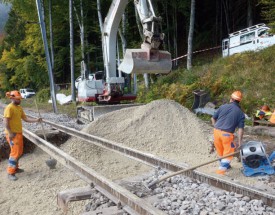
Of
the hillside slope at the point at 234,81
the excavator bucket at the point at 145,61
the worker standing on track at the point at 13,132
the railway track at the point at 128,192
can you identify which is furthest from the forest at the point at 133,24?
the railway track at the point at 128,192

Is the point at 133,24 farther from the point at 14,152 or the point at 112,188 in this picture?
the point at 112,188

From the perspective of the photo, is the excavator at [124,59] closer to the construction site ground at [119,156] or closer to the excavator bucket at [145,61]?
the excavator bucket at [145,61]

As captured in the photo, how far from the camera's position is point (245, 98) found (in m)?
13.0

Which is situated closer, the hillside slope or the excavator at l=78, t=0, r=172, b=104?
the excavator at l=78, t=0, r=172, b=104

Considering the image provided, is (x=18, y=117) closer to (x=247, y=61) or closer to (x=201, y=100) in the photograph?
(x=201, y=100)

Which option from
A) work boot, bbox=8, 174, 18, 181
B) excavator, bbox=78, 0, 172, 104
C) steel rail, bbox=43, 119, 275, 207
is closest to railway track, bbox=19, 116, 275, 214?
steel rail, bbox=43, 119, 275, 207

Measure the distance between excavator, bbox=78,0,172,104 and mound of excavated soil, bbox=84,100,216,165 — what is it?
124cm

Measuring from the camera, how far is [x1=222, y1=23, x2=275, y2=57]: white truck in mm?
17578

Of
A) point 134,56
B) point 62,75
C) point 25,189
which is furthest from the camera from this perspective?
point 62,75

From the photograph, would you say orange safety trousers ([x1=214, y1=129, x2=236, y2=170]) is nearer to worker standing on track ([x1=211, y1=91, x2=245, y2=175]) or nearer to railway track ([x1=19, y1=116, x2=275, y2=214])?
worker standing on track ([x1=211, y1=91, x2=245, y2=175])

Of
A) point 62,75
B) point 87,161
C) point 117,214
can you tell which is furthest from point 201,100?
point 62,75

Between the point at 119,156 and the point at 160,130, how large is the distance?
1.38 m

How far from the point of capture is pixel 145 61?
8.35 metres

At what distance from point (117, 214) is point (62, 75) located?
136 ft
